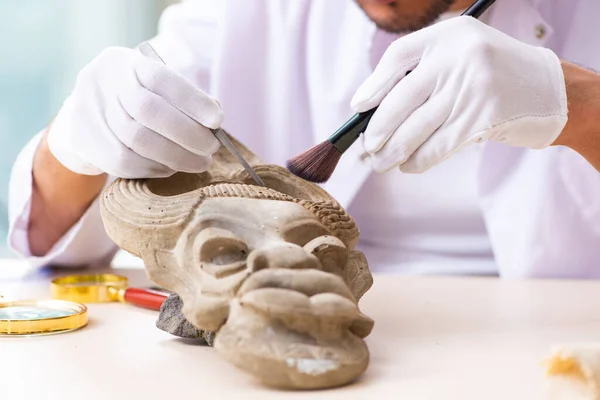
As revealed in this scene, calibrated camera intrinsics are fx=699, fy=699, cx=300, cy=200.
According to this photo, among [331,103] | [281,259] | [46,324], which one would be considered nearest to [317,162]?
[281,259]

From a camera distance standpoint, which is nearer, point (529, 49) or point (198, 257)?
point (198, 257)

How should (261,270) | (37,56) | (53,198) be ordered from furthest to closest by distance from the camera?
1. (37,56)
2. (53,198)
3. (261,270)

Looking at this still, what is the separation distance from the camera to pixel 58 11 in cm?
301

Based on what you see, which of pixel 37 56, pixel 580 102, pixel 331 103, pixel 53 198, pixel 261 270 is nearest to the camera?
pixel 261 270

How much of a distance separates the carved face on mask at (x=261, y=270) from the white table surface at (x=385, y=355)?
0.04 meters

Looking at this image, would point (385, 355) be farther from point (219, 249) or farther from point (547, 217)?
point (547, 217)

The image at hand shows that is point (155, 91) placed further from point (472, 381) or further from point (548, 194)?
point (548, 194)

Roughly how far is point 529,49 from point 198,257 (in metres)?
0.65

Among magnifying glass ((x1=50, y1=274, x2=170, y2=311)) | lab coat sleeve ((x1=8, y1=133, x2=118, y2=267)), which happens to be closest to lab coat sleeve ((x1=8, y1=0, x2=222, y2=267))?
lab coat sleeve ((x1=8, y1=133, x2=118, y2=267))

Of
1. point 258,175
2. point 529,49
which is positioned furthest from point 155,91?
point 529,49

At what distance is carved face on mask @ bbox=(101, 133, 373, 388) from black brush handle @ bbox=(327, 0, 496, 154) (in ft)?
0.29

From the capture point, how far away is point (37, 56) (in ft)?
9.73

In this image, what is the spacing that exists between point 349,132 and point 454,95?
6.7 inches

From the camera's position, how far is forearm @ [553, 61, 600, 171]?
1.20m
